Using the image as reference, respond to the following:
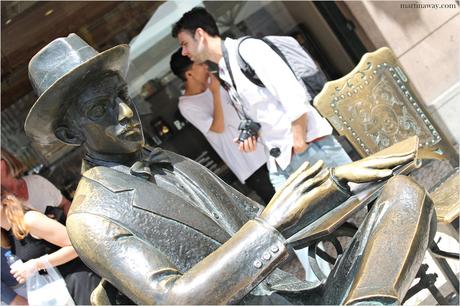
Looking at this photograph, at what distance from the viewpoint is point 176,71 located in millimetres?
5281

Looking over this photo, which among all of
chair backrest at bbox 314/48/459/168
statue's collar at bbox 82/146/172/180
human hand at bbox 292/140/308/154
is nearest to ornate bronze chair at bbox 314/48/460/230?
chair backrest at bbox 314/48/459/168

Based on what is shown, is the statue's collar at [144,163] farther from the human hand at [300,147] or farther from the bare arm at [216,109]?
the bare arm at [216,109]

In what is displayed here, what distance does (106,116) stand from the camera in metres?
2.18

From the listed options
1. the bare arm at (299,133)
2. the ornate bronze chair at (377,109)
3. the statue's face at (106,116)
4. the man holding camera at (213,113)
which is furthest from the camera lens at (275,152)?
the statue's face at (106,116)

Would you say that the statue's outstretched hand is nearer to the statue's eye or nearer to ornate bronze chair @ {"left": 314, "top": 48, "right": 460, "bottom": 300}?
the statue's eye

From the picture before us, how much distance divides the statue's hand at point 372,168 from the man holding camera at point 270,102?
1.62 meters

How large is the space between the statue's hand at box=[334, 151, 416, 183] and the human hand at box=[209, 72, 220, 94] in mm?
3119

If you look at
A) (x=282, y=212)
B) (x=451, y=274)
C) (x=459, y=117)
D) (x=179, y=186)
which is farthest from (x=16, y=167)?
(x=459, y=117)

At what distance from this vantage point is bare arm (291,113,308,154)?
365 cm

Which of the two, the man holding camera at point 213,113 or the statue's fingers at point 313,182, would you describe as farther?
the man holding camera at point 213,113

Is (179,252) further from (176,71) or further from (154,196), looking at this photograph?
(176,71)

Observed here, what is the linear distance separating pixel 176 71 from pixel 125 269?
11.5ft

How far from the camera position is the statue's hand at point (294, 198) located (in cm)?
183

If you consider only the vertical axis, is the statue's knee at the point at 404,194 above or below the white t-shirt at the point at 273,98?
below
